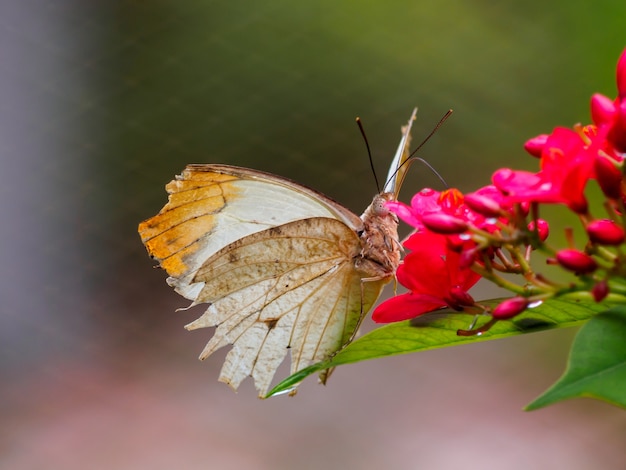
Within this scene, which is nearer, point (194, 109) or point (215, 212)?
point (215, 212)

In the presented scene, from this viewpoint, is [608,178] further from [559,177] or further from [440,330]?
[440,330]

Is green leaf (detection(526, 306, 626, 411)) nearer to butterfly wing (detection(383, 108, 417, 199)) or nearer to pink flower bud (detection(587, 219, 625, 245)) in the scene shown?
pink flower bud (detection(587, 219, 625, 245))

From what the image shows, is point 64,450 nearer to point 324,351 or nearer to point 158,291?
point 158,291

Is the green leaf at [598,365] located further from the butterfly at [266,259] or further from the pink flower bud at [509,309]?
the butterfly at [266,259]

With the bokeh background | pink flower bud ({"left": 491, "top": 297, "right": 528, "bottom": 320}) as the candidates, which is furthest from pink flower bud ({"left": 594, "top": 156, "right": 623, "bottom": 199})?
the bokeh background

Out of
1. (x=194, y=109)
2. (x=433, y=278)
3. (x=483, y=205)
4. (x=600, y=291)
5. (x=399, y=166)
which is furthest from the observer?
(x=194, y=109)

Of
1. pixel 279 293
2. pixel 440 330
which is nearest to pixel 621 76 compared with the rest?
pixel 440 330

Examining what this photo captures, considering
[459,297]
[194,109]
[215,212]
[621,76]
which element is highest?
[194,109]
